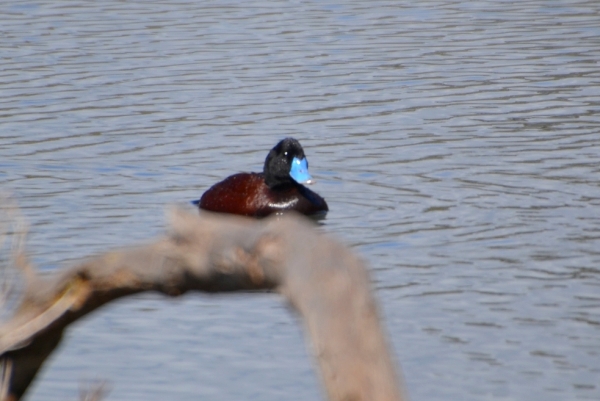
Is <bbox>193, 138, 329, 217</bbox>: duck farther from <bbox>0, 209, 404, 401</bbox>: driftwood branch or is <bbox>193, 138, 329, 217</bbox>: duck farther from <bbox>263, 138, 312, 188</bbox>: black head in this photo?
<bbox>0, 209, 404, 401</bbox>: driftwood branch

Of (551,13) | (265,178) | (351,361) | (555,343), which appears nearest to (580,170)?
(265,178)

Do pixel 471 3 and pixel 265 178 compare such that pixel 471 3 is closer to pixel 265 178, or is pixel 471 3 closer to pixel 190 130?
pixel 190 130

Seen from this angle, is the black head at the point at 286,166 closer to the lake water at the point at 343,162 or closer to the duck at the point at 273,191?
the duck at the point at 273,191

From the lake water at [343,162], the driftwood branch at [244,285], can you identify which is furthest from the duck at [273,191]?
the driftwood branch at [244,285]

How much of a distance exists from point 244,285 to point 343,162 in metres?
7.34

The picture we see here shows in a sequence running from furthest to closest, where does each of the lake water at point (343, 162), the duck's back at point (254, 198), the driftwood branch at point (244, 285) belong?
the duck's back at point (254, 198) < the lake water at point (343, 162) < the driftwood branch at point (244, 285)

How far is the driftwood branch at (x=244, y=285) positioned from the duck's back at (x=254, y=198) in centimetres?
539

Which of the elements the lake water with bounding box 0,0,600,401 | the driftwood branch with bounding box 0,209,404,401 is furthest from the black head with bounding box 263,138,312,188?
the driftwood branch with bounding box 0,209,404,401

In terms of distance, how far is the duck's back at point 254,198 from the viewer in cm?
924

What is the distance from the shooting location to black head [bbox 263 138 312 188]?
30.8ft

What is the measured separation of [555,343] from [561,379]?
491 mm

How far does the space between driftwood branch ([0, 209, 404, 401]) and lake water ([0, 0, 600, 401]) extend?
1600 mm

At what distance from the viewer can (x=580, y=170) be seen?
9734 millimetres

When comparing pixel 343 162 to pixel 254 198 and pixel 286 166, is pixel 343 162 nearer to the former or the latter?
pixel 286 166
